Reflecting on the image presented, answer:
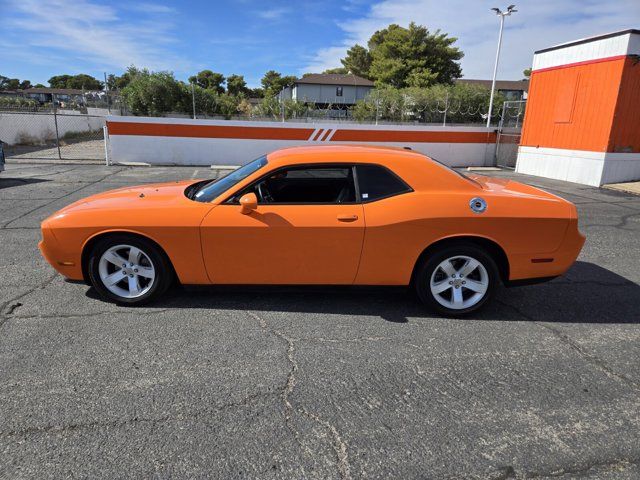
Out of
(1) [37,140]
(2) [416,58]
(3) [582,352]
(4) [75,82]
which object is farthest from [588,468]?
(4) [75,82]

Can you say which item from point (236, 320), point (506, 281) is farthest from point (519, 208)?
point (236, 320)

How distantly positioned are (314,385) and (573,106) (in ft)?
46.2

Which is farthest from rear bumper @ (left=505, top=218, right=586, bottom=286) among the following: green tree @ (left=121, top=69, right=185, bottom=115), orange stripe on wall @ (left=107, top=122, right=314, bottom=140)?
green tree @ (left=121, top=69, right=185, bottom=115)

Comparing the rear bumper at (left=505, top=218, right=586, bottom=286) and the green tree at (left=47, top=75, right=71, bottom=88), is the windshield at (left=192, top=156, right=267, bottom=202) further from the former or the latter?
the green tree at (left=47, top=75, right=71, bottom=88)

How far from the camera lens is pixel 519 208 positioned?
3.78 meters

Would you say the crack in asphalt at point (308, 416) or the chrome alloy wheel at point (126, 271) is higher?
the chrome alloy wheel at point (126, 271)

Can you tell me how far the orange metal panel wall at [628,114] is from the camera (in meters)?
12.0

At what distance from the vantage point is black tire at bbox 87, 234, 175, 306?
3807 millimetres

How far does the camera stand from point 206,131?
1603cm

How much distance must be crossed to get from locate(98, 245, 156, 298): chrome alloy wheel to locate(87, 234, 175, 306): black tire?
0.02 metres

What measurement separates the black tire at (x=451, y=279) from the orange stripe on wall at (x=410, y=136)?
12.9 m

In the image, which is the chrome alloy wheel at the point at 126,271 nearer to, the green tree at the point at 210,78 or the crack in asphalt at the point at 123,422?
the crack in asphalt at the point at 123,422

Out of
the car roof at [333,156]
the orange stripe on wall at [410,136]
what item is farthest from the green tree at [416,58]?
the car roof at [333,156]

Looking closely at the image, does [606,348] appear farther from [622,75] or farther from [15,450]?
[622,75]
